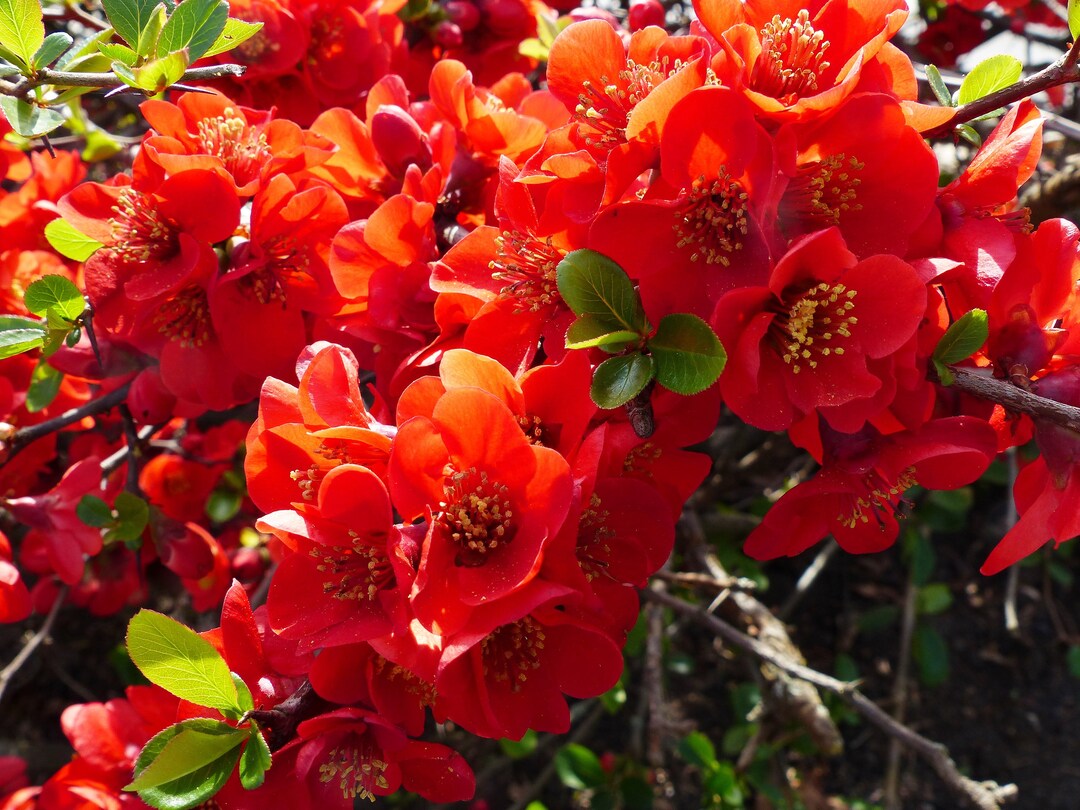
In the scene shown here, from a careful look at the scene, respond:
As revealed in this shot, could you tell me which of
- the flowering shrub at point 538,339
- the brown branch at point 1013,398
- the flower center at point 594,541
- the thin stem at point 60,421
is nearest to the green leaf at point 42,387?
the thin stem at point 60,421

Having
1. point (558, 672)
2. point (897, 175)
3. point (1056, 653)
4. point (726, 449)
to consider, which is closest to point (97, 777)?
point (558, 672)

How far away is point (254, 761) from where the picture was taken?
82 cm

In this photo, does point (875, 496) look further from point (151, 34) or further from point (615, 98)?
point (151, 34)

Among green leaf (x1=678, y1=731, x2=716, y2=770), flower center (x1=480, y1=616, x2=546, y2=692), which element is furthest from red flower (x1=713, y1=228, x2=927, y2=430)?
green leaf (x1=678, y1=731, x2=716, y2=770)

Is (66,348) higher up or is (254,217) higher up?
(254,217)

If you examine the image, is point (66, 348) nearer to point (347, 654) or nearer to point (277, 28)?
point (277, 28)

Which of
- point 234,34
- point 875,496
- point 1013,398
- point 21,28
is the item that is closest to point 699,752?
point 875,496

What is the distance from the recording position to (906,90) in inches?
35.9

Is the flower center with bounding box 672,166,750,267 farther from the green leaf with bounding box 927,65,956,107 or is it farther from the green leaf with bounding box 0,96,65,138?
the green leaf with bounding box 0,96,65,138

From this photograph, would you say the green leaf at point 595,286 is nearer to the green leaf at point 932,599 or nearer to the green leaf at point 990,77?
the green leaf at point 990,77

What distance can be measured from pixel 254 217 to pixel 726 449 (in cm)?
171

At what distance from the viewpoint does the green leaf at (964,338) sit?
0.84 m

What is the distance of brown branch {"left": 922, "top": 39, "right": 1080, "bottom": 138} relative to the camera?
858mm

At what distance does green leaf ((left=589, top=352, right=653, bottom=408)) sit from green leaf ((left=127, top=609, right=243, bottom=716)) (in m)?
0.44
